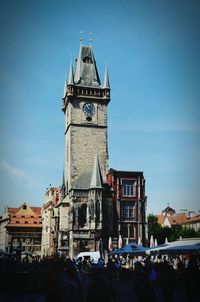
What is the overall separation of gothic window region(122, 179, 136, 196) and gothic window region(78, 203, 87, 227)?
20.8 ft

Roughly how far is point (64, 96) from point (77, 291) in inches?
2482

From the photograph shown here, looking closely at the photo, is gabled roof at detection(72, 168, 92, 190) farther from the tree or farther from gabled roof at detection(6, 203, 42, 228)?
gabled roof at detection(6, 203, 42, 228)

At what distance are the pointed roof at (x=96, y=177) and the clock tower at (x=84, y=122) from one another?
11.4ft

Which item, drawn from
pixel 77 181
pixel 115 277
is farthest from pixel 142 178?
pixel 115 277

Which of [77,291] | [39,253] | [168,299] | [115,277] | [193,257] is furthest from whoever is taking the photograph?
[39,253]

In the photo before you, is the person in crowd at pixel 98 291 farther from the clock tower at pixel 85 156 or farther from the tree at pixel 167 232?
the tree at pixel 167 232

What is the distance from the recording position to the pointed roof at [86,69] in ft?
218

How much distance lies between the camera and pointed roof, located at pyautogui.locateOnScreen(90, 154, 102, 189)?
56912 mm

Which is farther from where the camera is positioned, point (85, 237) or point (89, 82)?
point (89, 82)

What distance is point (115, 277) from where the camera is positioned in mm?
34469

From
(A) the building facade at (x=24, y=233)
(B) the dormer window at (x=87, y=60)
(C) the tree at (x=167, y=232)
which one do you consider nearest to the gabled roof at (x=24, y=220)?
(A) the building facade at (x=24, y=233)

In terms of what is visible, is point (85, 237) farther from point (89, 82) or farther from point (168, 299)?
point (168, 299)

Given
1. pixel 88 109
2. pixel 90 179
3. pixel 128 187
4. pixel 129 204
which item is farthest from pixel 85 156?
pixel 129 204

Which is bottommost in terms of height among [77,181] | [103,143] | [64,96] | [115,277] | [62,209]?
[115,277]
